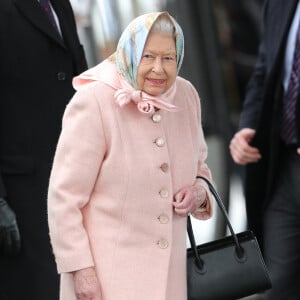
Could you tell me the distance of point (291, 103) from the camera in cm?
305

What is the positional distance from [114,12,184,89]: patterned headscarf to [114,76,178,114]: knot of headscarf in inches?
0.8

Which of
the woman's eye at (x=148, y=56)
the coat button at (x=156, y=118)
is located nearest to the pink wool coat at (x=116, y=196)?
the coat button at (x=156, y=118)

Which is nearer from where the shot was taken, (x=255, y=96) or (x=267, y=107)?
(x=267, y=107)

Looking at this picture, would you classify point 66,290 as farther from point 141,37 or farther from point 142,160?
point 141,37

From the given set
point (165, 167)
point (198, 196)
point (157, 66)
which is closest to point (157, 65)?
point (157, 66)

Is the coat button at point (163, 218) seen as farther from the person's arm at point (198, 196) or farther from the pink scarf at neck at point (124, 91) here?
the pink scarf at neck at point (124, 91)

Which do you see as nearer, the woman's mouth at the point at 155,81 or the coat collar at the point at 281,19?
the woman's mouth at the point at 155,81

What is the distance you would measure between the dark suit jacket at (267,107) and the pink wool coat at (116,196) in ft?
2.25

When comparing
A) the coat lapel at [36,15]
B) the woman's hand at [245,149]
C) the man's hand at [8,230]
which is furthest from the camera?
the woman's hand at [245,149]

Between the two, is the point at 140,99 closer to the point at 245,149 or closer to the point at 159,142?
the point at 159,142

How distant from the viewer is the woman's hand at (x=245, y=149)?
320 centimetres

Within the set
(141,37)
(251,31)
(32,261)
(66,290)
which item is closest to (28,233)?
(32,261)

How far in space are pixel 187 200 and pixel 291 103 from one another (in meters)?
0.73

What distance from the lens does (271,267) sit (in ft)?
10.5
